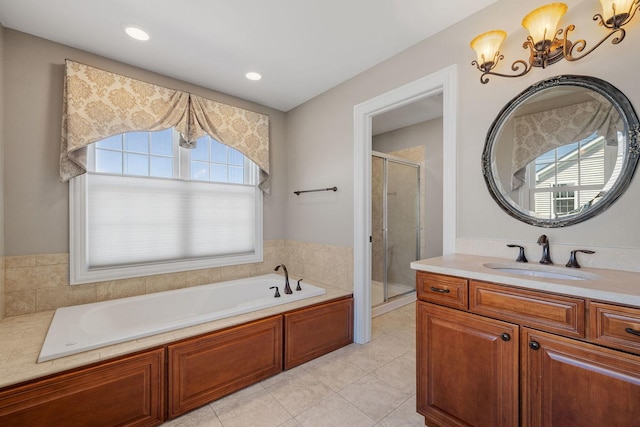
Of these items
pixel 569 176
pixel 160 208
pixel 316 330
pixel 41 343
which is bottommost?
pixel 316 330

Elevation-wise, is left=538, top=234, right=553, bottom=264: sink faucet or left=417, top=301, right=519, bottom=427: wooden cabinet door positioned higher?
left=538, top=234, right=553, bottom=264: sink faucet

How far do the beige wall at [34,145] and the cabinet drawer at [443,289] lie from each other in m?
2.70

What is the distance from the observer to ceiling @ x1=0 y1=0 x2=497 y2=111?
1.75 metres

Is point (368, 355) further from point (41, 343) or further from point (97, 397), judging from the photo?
point (41, 343)

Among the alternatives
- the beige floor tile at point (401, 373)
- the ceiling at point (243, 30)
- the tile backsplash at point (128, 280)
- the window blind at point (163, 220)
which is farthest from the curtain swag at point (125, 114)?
the beige floor tile at point (401, 373)

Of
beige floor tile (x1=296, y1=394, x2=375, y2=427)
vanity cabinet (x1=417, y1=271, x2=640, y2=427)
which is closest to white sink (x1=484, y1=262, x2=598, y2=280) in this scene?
vanity cabinet (x1=417, y1=271, x2=640, y2=427)

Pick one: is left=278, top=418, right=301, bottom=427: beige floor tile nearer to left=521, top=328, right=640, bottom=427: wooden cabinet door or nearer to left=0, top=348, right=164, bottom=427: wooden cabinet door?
left=0, top=348, right=164, bottom=427: wooden cabinet door

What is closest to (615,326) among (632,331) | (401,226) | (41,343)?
(632,331)

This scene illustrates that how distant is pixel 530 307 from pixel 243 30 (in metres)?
2.41

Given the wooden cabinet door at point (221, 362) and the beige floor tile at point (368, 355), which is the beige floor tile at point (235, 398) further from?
the beige floor tile at point (368, 355)

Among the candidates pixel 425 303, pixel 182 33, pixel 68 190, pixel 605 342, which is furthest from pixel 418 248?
pixel 68 190

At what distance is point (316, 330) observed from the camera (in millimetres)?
2357

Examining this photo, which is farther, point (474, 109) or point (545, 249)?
point (474, 109)

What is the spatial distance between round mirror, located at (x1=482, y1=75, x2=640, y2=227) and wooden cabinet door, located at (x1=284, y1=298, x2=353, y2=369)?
1602 mm
